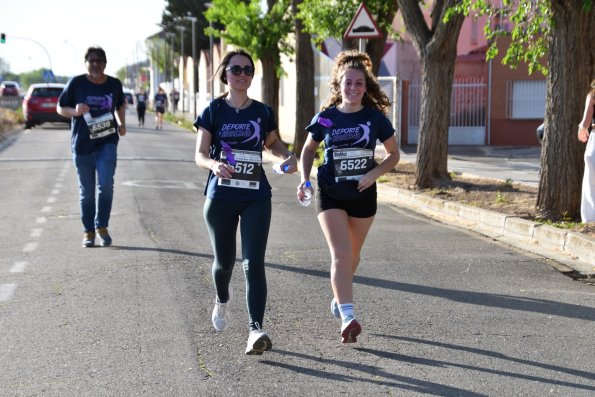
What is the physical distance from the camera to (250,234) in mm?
5805

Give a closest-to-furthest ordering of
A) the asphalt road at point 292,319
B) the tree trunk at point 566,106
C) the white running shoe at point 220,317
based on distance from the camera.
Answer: the asphalt road at point 292,319 → the white running shoe at point 220,317 → the tree trunk at point 566,106

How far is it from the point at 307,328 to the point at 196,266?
2.57 m

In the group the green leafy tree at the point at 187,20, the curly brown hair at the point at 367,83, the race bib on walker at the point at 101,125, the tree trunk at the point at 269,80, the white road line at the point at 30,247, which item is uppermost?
the green leafy tree at the point at 187,20

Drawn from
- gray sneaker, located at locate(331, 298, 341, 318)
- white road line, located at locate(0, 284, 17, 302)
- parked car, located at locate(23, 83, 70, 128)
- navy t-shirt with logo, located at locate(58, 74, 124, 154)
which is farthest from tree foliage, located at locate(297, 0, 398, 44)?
parked car, located at locate(23, 83, 70, 128)

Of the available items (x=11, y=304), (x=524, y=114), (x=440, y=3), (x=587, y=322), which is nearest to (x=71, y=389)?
(x=11, y=304)

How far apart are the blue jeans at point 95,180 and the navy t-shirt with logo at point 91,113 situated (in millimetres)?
78

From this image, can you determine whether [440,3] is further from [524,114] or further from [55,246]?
[524,114]

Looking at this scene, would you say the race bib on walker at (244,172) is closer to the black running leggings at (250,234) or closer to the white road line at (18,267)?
the black running leggings at (250,234)

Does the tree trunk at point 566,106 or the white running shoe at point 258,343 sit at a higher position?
the tree trunk at point 566,106

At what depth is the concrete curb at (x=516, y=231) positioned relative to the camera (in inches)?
372

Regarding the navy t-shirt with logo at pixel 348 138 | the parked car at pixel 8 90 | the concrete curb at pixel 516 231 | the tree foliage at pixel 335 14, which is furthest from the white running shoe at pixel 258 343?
the parked car at pixel 8 90

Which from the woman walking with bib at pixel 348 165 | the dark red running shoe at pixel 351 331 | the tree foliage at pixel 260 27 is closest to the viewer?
the dark red running shoe at pixel 351 331

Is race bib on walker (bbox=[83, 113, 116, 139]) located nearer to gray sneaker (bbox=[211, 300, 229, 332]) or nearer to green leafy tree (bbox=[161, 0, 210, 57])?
gray sneaker (bbox=[211, 300, 229, 332])

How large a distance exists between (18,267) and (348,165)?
3952 mm
